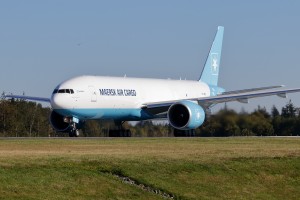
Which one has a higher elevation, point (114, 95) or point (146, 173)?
point (114, 95)

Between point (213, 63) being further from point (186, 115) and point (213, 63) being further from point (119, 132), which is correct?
point (186, 115)

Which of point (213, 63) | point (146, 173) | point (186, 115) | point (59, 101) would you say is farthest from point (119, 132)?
point (146, 173)

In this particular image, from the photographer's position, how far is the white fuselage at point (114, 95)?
6547cm

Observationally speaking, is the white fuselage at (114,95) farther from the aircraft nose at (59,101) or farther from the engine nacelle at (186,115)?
the engine nacelle at (186,115)

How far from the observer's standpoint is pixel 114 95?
69.1 metres

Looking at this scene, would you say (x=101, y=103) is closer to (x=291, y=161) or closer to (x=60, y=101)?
(x=60, y=101)

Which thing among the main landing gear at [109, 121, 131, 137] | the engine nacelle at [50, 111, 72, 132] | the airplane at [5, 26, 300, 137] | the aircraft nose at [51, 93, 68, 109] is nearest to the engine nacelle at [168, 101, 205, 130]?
the airplane at [5, 26, 300, 137]

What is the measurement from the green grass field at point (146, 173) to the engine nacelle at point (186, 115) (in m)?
23.3

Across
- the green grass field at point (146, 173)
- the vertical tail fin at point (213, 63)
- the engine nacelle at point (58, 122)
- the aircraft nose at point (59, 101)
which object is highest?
the vertical tail fin at point (213, 63)

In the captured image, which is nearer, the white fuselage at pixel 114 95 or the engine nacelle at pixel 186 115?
the white fuselage at pixel 114 95

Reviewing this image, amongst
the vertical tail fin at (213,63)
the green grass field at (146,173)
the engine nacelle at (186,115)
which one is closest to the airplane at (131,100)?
the engine nacelle at (186,115)

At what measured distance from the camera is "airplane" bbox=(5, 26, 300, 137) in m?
65.8

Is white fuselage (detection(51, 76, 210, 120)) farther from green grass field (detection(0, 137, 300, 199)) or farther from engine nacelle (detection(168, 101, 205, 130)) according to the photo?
green grass field (detection(0, 137, 300, 199))

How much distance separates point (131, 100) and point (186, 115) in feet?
16.7
